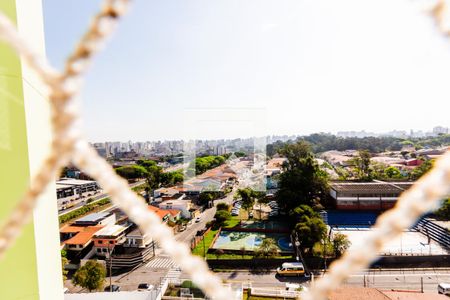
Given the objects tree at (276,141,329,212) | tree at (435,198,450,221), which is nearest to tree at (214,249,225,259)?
tree at (276,141,329,212)

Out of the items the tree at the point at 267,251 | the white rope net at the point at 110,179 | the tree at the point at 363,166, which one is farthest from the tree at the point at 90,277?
the tree at the point at 363,166

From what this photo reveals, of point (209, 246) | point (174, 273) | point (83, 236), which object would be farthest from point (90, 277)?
point (209, 246)

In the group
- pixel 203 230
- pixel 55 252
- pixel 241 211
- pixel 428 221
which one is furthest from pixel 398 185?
pixel 55 252

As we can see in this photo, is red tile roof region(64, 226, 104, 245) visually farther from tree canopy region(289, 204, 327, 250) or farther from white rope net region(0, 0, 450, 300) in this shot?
white rope net region(0, 0, 450, 300)

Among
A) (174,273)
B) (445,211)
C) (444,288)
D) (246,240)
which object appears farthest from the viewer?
(246,240)

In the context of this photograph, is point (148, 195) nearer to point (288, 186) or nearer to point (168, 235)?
point (288, 186)

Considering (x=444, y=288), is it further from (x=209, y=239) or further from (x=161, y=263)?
(x=161, y=263)
